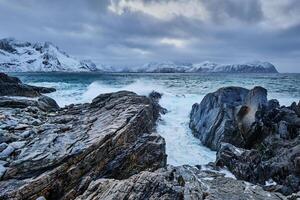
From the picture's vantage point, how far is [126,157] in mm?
10047

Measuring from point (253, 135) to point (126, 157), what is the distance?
8896 mm

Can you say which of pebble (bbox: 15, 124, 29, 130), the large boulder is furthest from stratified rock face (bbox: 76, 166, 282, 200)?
pebble (bbox: 15, 124, 29, 130)

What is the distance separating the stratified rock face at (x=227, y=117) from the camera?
16219 mm

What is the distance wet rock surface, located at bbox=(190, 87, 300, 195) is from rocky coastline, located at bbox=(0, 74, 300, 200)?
1.9 inches

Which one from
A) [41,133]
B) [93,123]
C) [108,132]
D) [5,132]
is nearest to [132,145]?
[108,132]

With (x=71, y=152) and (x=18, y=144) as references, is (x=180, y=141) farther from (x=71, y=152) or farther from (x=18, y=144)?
(x=18, y=144)

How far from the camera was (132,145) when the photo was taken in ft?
35.0

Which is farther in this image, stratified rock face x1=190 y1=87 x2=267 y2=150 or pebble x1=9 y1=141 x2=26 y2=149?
stratified rock face x1=190 y1=87 x2=267 y2=150

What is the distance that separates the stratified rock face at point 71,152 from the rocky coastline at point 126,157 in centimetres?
3

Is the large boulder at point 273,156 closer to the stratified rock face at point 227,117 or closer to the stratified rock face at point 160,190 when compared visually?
the stratified rock face at point 227,117

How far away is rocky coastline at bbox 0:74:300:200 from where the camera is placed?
7.21m

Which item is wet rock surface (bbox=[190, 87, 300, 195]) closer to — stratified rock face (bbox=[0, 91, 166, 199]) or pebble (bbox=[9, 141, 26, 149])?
stratified rock face (bbox=[0, 91, 166, 199])

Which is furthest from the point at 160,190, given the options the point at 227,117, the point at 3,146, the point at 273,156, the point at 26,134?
the point at 227,117

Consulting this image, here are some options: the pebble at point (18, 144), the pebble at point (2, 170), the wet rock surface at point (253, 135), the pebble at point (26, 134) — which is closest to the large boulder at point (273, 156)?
the wet rock surface at point (253, 135)
